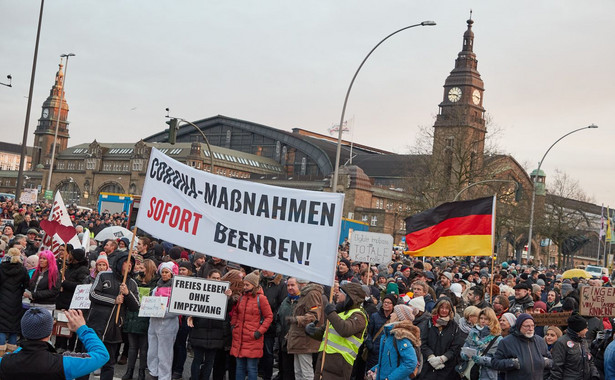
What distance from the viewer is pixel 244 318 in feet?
34.0

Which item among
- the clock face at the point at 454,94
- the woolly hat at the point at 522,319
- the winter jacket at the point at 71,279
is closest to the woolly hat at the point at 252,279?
the winter jacket at the point at 71,279

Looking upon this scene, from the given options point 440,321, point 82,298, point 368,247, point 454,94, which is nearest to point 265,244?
point 440,321

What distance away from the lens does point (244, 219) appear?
9.17 metres

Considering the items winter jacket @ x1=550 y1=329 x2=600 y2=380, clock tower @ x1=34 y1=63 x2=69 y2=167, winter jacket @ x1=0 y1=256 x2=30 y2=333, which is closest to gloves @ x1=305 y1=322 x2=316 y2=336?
winter jacket @ x1=550 y1=329 x2=600 y2=380

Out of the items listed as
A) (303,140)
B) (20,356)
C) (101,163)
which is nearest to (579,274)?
(20,356)

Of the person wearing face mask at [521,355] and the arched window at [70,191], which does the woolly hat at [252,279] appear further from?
the arched window at [70,191]

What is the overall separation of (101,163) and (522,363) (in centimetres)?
11978

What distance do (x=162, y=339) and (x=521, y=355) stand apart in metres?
4.87

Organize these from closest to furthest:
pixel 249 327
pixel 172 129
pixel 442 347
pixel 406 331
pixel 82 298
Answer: pixel 406 331 → pixel 442 347 → pixel 249 327 → pixel 82 298 → pixel 172 129

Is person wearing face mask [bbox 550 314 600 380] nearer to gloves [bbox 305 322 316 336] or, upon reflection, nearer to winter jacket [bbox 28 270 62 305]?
gloves [bbox 305 322 316 336]

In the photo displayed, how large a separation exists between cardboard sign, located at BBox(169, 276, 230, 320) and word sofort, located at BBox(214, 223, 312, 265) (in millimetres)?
1161

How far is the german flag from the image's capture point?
43.9 ft

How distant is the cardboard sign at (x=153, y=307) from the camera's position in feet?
Answer: 34.6

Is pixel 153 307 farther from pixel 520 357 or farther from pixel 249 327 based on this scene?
pixel 520 357
